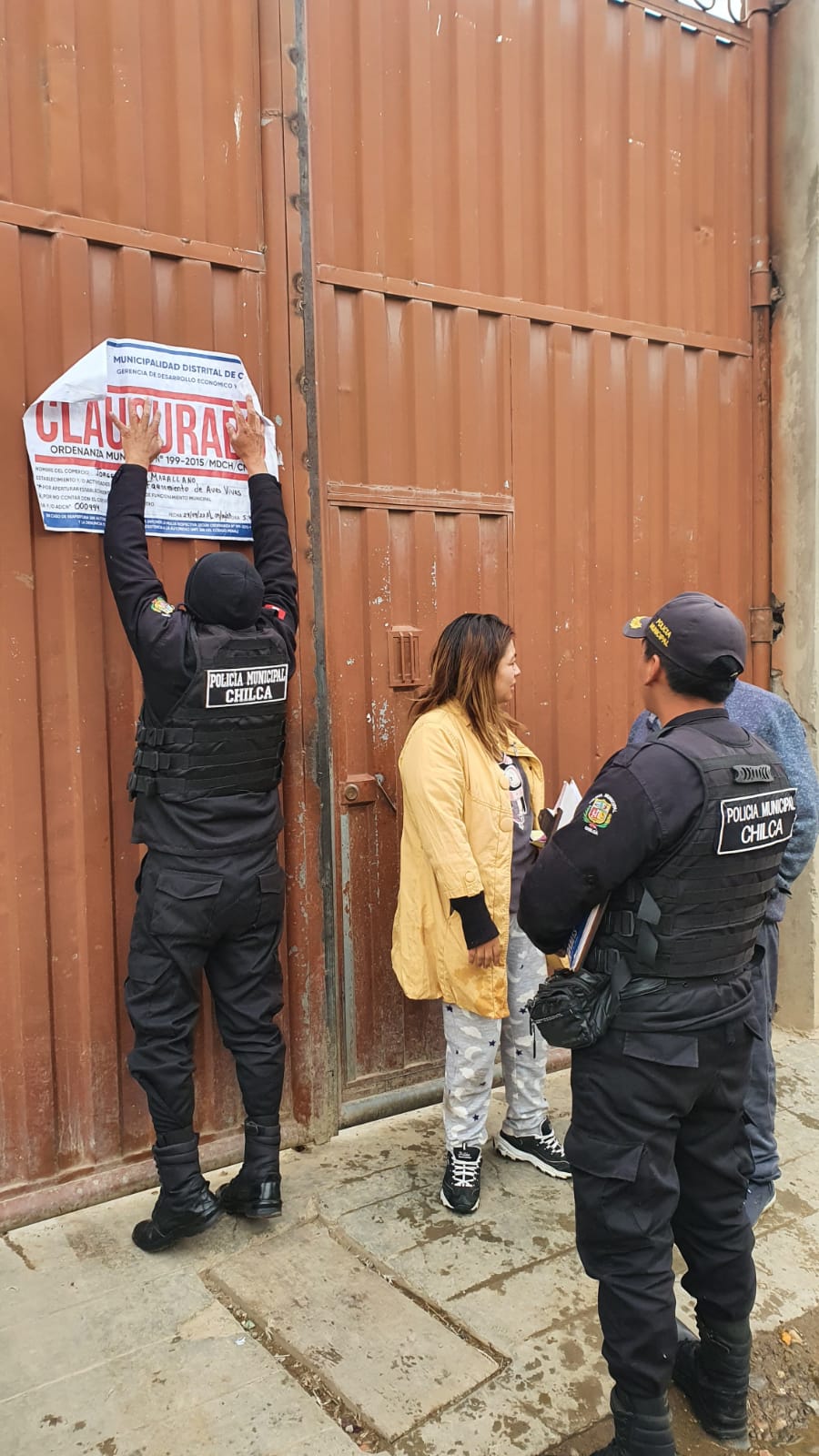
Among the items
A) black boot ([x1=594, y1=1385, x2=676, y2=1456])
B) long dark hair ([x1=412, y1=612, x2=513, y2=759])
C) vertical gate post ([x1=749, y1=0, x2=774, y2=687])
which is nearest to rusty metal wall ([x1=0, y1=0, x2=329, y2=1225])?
long dark hair ([x1=412, y1=612, x2=513, y2=759])

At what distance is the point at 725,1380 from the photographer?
2398mm

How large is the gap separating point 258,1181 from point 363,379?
2.83 m

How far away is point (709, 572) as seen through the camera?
5016mm

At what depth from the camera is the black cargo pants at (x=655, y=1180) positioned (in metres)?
2.20

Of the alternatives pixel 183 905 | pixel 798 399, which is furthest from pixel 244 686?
pixel 798 399

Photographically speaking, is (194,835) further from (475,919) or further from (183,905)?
(475,919)

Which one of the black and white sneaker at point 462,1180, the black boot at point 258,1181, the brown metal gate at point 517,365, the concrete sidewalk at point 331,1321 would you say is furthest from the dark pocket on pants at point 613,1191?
the brown metal gate at point 517,365

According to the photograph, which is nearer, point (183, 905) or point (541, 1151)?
point (183, 905)

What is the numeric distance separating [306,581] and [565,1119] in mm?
2308

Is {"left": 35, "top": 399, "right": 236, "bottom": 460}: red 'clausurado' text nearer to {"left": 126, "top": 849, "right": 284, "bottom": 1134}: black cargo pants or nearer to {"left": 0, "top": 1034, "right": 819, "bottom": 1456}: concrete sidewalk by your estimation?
{"left": 126, "top": 849, "right": 284, "bottom": 1134}: black cargo pants

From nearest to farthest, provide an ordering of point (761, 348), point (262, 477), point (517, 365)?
point (262, 477) → point (517, 365) → point (761, 348)

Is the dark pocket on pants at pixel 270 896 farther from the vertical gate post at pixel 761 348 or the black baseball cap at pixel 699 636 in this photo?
the vertical gate post at pixel 761 348

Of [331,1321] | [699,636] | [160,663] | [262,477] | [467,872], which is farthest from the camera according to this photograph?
[262,477]

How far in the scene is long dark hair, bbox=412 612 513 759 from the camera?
3.34 metres
